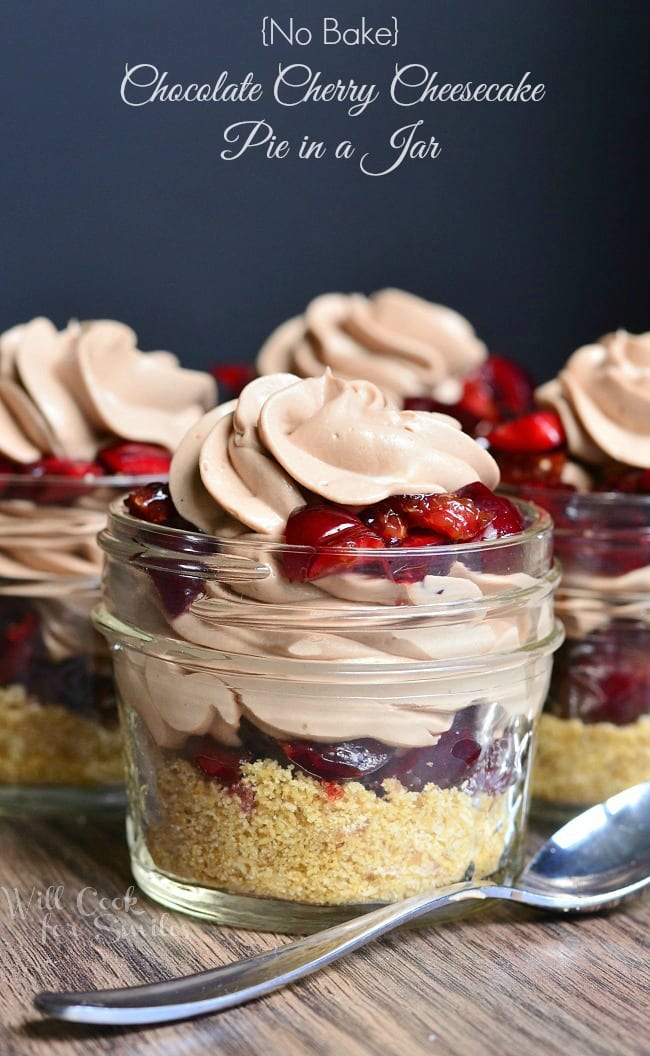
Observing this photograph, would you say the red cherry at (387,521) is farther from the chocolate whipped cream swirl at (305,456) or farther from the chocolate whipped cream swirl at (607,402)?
the chocolate whipped cream swirl at (607,402)

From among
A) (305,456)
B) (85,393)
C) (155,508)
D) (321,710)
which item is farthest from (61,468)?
(321,710)

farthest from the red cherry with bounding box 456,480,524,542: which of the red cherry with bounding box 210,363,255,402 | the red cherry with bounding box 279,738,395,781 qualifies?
the red cherry with bounding box 210,363,255,402

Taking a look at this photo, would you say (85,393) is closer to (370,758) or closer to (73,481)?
(73,481)

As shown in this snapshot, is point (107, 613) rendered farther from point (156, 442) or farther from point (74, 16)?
point (74, 16)

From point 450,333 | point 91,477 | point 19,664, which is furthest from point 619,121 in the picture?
point 19,664

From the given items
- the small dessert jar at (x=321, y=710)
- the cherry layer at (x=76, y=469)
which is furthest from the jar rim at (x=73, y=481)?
the small dessert jar at (x=321, y=710)

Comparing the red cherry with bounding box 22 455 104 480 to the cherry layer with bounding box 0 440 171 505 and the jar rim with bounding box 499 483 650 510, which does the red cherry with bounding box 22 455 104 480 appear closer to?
the cherry layer with bounding box 0 440 171 505
